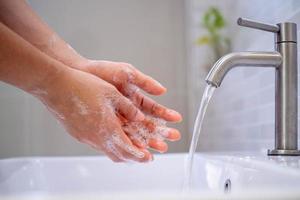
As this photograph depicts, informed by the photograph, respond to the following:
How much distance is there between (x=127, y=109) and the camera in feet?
2.45

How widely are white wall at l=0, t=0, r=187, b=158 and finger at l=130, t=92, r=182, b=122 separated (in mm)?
495

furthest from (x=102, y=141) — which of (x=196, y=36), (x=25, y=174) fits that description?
(x=196, y=36)

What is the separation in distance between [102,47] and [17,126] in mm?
438

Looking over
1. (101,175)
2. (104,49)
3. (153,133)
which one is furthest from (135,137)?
(104,49)

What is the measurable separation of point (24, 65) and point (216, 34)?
0.92 metres

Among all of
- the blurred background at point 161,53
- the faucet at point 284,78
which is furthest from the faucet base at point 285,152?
the blurred background at point 161,53

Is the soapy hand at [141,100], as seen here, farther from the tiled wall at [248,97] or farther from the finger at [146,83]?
the tiled wall at [248,97]

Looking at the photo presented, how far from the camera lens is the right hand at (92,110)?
63 cm

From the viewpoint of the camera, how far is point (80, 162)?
36.1 inches

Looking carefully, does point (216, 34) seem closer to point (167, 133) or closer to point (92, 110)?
point (167, 133)

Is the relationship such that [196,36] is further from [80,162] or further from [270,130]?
[80,162]

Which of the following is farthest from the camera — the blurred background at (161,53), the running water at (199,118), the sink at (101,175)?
the blurred background at (161,53)

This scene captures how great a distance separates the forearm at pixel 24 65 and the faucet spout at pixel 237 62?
0.27 metres

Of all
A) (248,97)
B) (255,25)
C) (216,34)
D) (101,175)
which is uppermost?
(216,34)
